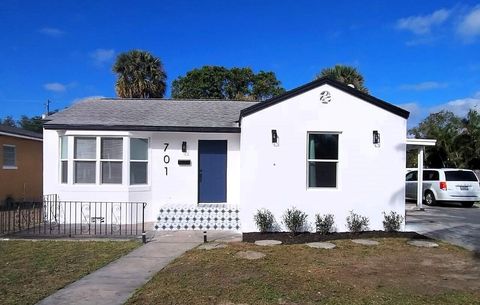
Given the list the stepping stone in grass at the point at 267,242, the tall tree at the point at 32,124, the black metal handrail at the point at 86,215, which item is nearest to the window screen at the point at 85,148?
the black metal handrail at the point at 86,215

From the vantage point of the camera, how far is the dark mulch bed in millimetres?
10406

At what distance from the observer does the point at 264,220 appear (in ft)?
35.3

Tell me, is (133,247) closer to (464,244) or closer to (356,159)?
(356,159)

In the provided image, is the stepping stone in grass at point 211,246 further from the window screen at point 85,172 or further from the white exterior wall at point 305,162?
the window screen at point 85,172

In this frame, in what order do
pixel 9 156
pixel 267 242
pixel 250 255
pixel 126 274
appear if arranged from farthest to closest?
pixel 9 156 → pixel 267 242 → pixel 250 255 → pixel 126 274

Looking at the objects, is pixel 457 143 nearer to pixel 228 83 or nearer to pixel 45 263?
pixel 228 83

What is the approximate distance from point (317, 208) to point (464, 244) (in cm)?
349

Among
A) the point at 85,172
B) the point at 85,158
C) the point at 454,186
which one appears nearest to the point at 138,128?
the point at 85,158

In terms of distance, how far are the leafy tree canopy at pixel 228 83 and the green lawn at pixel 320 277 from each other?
35.5 m

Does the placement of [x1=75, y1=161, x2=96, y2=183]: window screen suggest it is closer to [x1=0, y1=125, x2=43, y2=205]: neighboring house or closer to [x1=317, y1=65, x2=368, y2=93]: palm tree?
[x1=0, y1=125, x2=43, y2=205]: neighboring house

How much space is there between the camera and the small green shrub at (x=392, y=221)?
11.0 m

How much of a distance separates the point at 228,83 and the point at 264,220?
35.0 metres

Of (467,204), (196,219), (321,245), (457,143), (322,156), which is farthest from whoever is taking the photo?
(457,143)

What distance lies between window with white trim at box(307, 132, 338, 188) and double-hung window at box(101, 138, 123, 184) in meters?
5.85
